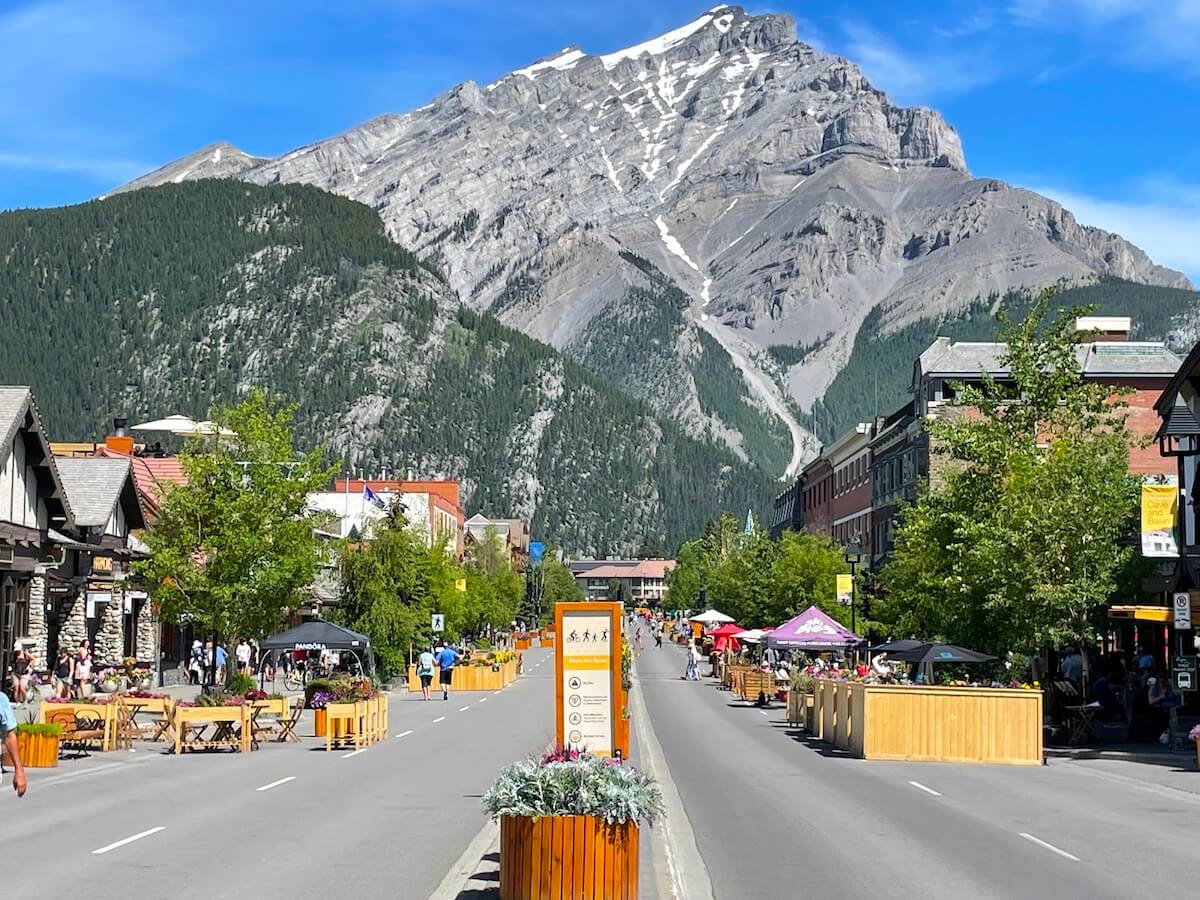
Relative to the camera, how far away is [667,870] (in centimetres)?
1402

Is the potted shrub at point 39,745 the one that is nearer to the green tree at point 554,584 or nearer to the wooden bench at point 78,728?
the wooden bench at point 78,728

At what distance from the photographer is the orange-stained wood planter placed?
11414mm

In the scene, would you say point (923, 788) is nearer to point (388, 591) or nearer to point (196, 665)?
point (196, 665)

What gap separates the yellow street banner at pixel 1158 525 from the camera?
34062 millimetres

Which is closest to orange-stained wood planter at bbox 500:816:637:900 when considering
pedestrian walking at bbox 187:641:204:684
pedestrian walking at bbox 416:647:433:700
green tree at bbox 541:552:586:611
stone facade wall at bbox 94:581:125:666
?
stone facade wall at bbox 94:581:125:666

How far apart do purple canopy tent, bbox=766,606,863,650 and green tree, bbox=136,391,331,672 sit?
1333cm

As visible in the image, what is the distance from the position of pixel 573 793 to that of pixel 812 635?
33614 millimetres

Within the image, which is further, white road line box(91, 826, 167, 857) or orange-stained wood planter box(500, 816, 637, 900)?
white road line box(91, 826, 167, 857)

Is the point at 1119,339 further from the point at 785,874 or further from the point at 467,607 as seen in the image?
the point at 785,874

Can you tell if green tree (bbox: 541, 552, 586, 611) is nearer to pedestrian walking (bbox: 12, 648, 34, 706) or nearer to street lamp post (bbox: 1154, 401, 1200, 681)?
pedestrian walking (bbox: 12, 648, 34, 706)

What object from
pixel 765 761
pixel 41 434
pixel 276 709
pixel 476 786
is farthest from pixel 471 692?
pixel 476 786

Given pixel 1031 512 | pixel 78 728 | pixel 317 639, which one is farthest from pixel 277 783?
pixel 1031 512

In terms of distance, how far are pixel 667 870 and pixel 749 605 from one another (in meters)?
72.9

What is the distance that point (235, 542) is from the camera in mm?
38219
